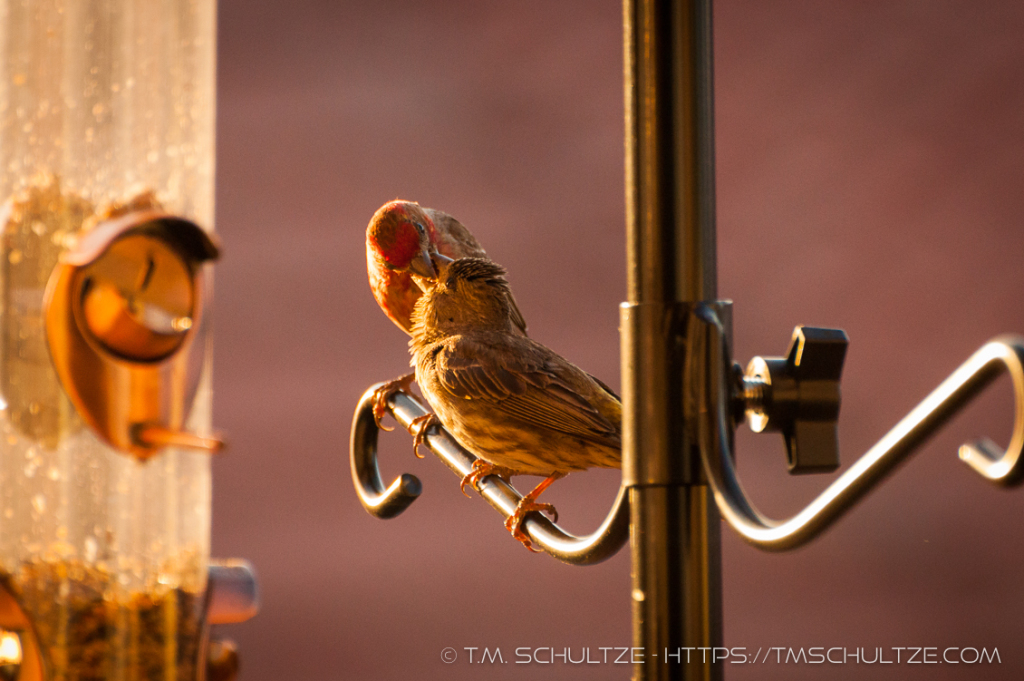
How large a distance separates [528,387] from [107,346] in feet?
1.88

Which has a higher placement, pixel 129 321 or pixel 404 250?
pixel 404 250

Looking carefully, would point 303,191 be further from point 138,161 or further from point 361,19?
point 138,161

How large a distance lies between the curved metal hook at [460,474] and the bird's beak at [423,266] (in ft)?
1.23

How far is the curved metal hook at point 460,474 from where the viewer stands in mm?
479

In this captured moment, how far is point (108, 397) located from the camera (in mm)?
569

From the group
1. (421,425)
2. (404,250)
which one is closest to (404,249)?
(404,250)

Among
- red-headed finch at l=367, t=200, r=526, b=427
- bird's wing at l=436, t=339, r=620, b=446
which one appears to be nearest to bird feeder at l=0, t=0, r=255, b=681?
bird's wing at l=436, t=339, r=620, b=446

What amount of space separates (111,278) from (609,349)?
2.39 m

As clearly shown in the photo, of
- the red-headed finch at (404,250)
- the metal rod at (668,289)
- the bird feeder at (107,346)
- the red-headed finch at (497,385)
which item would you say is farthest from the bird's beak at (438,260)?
the metal rod at (668,289)

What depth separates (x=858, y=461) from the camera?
0.37 meters

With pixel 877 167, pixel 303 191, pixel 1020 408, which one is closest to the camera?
pixel 1020 408

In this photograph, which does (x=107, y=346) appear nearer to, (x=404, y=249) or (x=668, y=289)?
(x=668, y=289)

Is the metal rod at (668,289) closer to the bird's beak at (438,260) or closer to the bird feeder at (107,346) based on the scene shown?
the bird feeder at (107,346)

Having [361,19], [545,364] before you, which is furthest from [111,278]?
[361,19]
